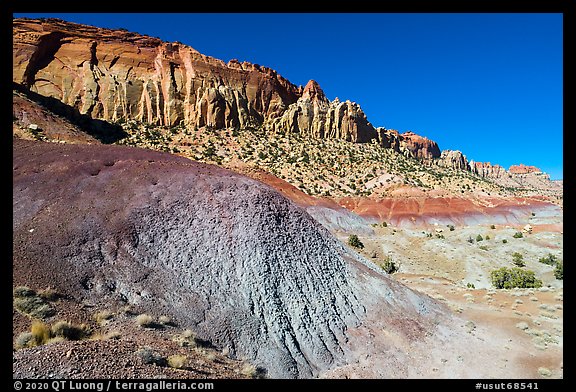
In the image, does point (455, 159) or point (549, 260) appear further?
point (455, 159)

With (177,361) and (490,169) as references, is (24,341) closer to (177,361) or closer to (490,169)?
(177,361)

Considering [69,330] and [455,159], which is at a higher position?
[455,159]

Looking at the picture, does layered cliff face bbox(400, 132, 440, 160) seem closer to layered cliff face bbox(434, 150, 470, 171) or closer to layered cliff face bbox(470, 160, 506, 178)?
layered cliff face bbox(434, 150, 470, 171)

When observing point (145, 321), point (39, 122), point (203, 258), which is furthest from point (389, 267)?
point (39, 122)

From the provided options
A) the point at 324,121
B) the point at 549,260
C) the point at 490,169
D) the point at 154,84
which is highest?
the point at 490,169

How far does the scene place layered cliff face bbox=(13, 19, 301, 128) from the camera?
61.1m

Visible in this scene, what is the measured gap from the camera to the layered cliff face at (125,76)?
2404 inches

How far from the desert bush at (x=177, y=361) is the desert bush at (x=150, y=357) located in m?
0.12

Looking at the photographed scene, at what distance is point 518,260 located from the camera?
30203mm

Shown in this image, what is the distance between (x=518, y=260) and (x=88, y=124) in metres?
62.0

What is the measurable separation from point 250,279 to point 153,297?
330cm
